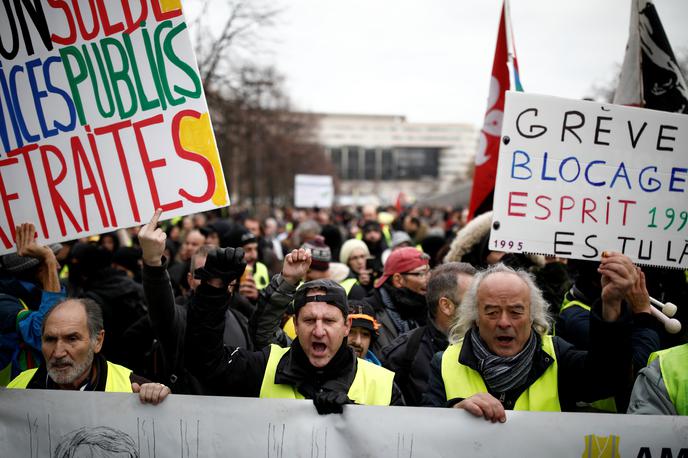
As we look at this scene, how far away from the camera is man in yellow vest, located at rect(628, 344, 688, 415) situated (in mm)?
2477

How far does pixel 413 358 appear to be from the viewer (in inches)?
145

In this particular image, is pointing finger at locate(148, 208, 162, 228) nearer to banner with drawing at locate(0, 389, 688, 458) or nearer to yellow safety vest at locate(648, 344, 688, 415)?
banner with drawing at locate(0, 389, 688, 458)

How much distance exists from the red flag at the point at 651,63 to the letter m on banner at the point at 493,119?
1.51 m

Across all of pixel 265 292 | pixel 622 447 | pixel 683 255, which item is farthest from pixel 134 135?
pixel 683 255

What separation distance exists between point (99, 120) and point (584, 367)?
8.11 ft

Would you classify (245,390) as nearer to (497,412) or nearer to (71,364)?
(71,364)

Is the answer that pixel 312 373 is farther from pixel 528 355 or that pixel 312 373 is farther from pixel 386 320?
pixel 386 320

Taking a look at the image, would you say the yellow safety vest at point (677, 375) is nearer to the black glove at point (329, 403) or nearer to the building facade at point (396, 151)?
the black glove at point (329, 403)

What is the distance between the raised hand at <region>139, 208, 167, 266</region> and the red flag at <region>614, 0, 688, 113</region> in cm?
307

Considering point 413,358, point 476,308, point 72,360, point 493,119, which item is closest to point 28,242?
point 72,360

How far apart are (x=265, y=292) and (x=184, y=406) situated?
106 centimetres

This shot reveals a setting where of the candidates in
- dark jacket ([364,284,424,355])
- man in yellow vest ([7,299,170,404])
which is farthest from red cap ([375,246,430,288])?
man in yellow vest ([7,299,170,404])

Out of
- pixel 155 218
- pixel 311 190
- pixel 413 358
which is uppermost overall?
pixel 155 218

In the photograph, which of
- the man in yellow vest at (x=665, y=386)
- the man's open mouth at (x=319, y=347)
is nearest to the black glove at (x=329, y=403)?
the man's open mouth at (x=319, y=347)
